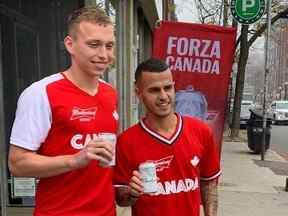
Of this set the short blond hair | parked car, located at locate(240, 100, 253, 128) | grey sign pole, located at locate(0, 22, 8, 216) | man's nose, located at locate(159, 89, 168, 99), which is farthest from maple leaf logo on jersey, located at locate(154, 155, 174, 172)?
parked car, located at locate(240, 100, 253, 128)

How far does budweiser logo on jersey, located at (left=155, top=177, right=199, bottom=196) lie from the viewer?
8.34ft

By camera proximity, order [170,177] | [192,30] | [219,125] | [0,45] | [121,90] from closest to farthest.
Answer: [170,177], [0,45], [192,30], [219,125], [121,90]

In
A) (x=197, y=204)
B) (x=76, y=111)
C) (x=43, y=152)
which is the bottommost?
(x=197, y=204)

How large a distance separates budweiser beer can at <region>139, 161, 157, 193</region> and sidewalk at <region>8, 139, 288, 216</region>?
402cm

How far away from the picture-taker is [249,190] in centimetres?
963

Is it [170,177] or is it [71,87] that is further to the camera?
[170,177]

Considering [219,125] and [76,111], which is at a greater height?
[76,111]

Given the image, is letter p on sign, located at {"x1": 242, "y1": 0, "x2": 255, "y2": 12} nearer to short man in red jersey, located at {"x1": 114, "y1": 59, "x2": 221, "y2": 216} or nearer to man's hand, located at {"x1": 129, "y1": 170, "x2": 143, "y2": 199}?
short man in red jersey, located at {"x1": 114, "y1": 59, "x2": 221, "y2": 216}

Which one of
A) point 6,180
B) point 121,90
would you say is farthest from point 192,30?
point 121,90

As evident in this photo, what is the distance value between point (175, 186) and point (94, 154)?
0.68 m

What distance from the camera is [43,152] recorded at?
7.19 feet

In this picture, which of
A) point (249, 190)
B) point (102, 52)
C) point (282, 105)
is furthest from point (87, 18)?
point (282, 105)

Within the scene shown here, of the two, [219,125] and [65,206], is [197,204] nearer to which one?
[65,206]

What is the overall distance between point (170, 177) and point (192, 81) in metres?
3.66
